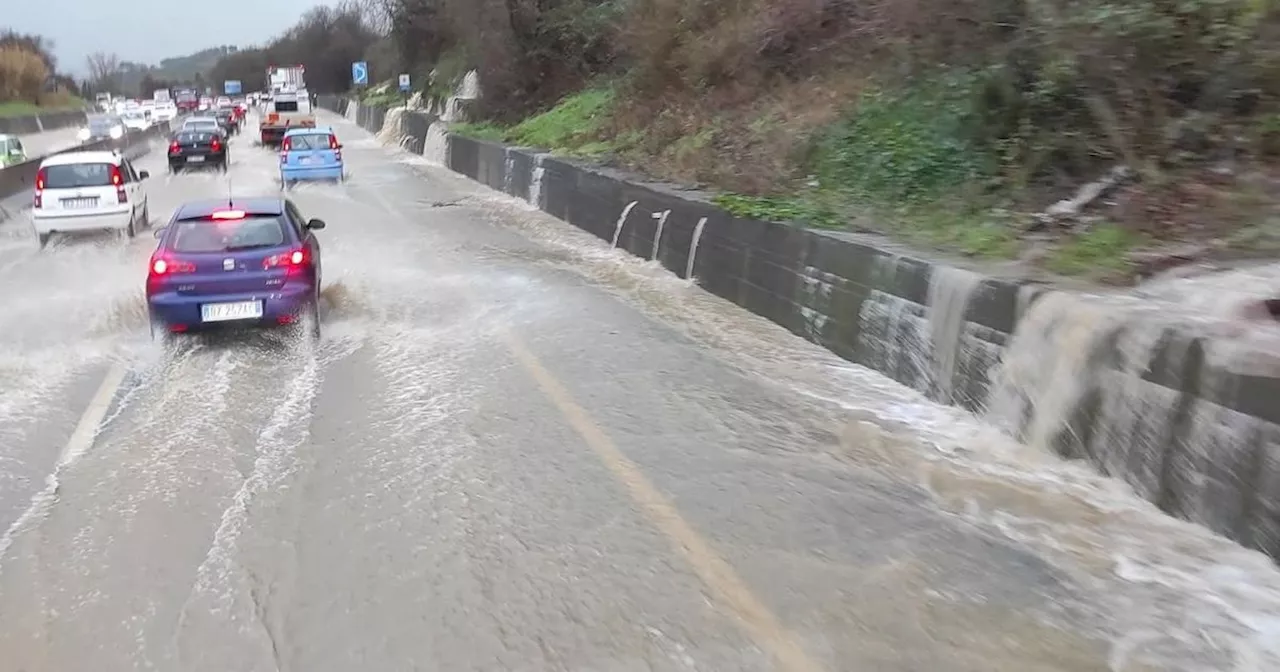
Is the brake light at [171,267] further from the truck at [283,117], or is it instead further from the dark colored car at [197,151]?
the truck at [283,117]

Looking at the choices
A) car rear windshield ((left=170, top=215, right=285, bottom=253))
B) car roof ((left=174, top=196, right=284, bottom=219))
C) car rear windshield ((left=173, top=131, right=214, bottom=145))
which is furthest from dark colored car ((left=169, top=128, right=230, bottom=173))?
car rear windshield ((left=170, top=215, right=285, bottom=253))

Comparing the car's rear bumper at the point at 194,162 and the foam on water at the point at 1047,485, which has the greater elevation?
the foam on water at the point at 1047,485

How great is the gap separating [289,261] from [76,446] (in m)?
3.61

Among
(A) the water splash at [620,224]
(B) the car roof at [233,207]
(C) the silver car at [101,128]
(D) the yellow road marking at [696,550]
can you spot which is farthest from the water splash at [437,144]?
(D) the yellow road marking at [696,550]

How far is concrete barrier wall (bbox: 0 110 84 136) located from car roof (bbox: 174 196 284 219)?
71076 mm

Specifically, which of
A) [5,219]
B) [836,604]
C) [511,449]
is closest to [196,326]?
[511,449]

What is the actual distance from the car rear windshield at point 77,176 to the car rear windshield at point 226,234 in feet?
32.9

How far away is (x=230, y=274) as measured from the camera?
1080 centimetres

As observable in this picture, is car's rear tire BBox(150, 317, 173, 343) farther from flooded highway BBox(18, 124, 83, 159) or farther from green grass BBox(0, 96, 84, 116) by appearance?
green grass BBox(0, 96, 84, 116)

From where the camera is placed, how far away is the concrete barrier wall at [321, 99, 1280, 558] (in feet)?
18.4

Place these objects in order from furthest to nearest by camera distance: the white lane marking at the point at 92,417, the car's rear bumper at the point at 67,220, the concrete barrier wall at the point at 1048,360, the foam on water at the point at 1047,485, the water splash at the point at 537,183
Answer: the water splash at the point at 537,183, the car's rear bumper at the point at 67,220, the white lane marking at the point at 92,417, the concrete barrier wall at the point at 1048,360, the foam on water at the point at 1047,485

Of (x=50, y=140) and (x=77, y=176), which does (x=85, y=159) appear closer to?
(x=77, y=176)

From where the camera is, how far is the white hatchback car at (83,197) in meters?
19.4

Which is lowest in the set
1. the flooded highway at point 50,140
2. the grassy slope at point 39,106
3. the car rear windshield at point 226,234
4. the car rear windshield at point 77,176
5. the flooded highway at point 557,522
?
the flooded highway at point 50,140
